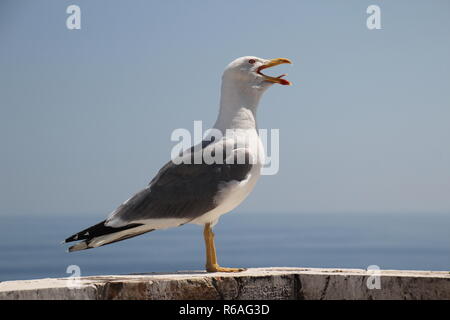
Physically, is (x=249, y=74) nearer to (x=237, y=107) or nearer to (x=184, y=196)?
(x=237, y=107)

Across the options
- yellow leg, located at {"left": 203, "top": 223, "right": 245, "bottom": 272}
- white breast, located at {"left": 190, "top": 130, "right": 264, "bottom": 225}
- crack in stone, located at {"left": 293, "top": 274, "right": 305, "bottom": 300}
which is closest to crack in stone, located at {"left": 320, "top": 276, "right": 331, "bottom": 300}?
crack in stone, located at {"left": 293, "top": 274, "right": 305, "bottom": 300}

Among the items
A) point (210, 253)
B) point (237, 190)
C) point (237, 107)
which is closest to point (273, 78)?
point (237, 107)

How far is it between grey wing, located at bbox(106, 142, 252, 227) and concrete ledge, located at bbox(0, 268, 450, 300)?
514mm

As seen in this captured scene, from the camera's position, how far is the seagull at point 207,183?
6070 millimetres

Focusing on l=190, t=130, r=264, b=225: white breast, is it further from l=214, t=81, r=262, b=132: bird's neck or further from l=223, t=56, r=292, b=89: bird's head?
l=223, t=56, r=292, b=89: bird's head

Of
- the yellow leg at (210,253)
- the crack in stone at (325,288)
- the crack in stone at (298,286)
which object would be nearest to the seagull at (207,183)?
the yellow leg at (210,253)

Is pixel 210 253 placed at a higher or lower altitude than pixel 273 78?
lower

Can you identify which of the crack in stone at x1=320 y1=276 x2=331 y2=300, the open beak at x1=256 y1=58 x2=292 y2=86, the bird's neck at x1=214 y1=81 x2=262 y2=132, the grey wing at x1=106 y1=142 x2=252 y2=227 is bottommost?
the crack in stone at x1=320 y1=276 x2=331 y2=300

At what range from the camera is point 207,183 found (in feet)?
20.2

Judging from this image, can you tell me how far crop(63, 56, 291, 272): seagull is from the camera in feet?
19.9

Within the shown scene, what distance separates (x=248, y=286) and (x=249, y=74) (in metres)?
1.91

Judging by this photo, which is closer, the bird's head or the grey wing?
the grey wing
